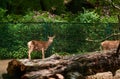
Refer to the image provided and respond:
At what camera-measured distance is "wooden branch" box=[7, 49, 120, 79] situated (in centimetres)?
1170

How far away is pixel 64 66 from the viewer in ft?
40.0

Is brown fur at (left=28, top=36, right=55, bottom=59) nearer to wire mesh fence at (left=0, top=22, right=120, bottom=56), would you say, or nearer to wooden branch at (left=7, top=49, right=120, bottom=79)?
wire mesh fence at (left=0, top=22, right=120, bottom=56)

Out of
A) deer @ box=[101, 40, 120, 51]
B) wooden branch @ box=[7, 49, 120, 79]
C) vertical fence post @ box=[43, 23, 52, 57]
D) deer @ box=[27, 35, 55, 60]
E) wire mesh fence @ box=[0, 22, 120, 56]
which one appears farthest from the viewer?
vertical fence post @ box=[43, 23, 52, 57]

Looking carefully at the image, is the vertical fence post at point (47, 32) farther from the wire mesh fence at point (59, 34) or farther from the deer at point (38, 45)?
the deer at point (38, 45)

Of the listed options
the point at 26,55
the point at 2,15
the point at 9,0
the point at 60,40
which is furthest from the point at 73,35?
the point at 9,0

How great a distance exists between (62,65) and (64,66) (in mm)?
65

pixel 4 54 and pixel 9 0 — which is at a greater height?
pixel 9 0

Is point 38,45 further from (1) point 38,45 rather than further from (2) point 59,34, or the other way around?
(2) point 59,34

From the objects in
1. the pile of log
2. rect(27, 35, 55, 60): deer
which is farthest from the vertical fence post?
the pile of log

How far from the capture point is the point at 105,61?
41.8 ft

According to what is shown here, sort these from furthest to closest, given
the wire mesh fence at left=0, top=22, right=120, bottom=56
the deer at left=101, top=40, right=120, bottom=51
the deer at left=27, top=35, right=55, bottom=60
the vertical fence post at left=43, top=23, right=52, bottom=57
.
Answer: the vertical fence post at left=43, top=23, right=52, bottom=57, the wire mesh fence at left=0, top=22, right=120, bottom=56, the deer at left=27, top=35, right=55, bottom=60, the deer at left=101, top=40, right=120, bottom=51

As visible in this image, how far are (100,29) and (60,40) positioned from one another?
215 centimetres

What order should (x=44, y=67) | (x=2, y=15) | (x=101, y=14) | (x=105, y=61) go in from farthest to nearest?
(x=101, y=14) → (x=2, y=15) → (x=105, y=61) → (x=44, y=67)

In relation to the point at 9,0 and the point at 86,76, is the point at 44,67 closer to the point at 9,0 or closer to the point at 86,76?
the point at 86,76
